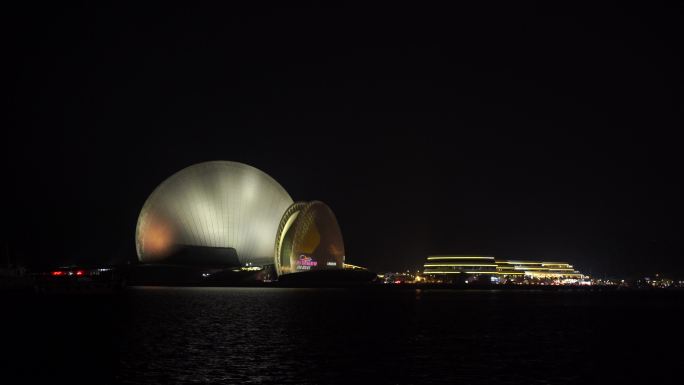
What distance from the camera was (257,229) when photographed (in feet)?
355

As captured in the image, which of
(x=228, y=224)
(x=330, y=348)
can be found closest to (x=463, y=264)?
(x=228, y=224)

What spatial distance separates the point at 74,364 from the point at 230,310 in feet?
84.2

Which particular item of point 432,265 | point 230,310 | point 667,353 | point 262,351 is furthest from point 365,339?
point 432,265

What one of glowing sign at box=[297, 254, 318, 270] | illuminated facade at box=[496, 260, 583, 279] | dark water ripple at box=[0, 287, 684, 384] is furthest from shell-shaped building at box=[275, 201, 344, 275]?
illuminated facade at box=[496, 260, 583, 279]

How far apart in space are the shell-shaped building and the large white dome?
386 cm

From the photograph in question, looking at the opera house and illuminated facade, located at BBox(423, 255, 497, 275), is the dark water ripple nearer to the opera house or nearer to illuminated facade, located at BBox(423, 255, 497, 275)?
the opera house

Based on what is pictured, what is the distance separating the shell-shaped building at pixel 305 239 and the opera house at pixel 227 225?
137 millimetres

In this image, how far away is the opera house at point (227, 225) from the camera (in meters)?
104

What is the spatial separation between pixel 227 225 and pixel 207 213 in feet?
10.5

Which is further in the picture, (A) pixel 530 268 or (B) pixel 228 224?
(A) pixel 530 268

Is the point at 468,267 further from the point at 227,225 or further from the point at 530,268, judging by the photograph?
the point at 227,225

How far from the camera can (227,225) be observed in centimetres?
10544

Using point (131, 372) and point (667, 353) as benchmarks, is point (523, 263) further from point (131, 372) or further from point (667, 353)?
point (131, 372)

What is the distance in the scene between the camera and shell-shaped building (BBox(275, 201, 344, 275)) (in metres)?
106
